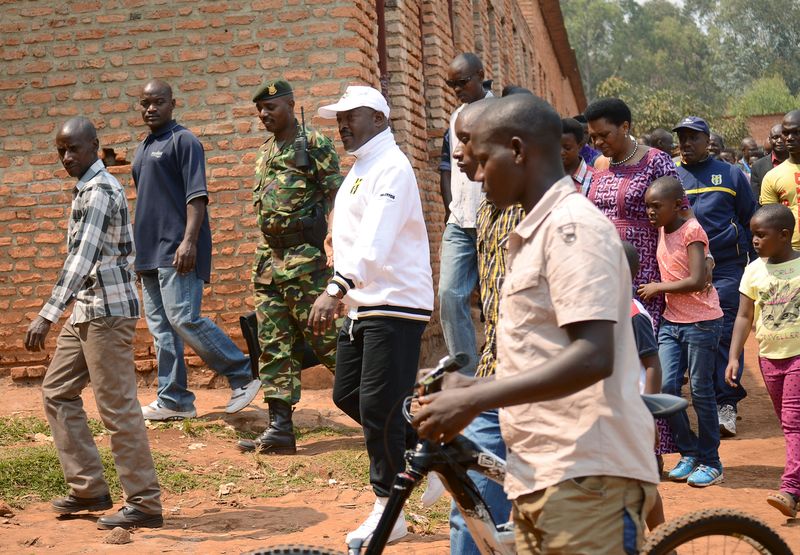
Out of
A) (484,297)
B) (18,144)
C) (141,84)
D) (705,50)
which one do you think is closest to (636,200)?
(484,297)

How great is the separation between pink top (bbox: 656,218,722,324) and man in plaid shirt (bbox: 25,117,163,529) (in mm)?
2984

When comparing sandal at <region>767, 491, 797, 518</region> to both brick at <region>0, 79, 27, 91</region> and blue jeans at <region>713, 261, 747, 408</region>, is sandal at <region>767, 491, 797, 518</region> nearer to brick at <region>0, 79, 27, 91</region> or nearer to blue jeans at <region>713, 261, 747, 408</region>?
blue jeans at <region>713, 261, 747, 408</region>

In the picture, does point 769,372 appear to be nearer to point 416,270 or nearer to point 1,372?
point 416,270

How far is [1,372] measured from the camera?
Result: 31.8 ft

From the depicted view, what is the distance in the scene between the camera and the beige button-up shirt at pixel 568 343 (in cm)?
259

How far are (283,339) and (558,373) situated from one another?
475 centimetres

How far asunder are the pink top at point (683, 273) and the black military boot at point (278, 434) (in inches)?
96.7

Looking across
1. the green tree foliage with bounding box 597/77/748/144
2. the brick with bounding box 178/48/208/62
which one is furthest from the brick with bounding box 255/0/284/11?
the green tree foliage with bounding box 597/77/748/144

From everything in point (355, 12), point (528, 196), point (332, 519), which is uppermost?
point (355, 12)

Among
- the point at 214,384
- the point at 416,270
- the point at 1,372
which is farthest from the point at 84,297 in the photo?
the point at 1,372

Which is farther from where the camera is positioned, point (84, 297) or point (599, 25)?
point (599, 25)

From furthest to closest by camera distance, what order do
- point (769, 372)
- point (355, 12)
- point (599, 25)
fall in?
point (599, 25)
point (355, 12)
point (769, 372)

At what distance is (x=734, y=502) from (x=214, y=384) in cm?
473

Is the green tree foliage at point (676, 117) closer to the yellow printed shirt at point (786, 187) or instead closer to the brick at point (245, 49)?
the brick at point (245, 49)
